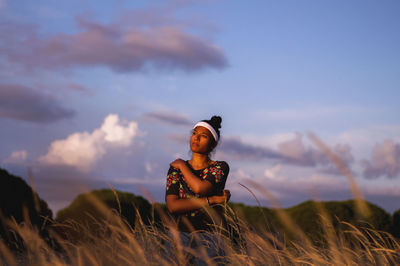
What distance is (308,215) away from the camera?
371 inches

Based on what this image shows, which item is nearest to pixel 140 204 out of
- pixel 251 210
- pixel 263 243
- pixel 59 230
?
pixel 59 230

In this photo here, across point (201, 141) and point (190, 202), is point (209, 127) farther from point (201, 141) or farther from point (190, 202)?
point (190, 202)

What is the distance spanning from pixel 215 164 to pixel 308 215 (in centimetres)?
576

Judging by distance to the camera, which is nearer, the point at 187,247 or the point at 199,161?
the point at 187,247

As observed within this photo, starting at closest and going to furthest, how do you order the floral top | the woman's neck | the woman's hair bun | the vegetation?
the vegetation → the floral top → the woman's neck → the woman's hair bun

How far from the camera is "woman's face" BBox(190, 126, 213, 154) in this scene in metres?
4.46

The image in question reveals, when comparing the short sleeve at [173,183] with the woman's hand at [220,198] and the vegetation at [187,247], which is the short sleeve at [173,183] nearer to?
the vegetation at [187,247]

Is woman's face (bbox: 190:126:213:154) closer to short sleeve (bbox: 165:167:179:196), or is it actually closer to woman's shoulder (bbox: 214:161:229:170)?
woman's shoulder (bbox: 214:161:229:170)

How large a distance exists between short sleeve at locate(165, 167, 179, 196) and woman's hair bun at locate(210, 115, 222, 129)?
74 cm

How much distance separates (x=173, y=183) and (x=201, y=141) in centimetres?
54

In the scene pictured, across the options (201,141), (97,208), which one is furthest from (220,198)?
(97,208)

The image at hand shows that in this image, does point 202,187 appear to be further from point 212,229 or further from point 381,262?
point 381,262

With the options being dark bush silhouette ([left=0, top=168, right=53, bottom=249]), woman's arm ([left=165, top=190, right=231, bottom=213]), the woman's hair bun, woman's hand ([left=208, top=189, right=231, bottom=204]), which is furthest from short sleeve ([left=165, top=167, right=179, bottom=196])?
dark bush silhouette ([left=0, top=168, right=53, bottom=249])

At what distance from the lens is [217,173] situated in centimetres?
425
